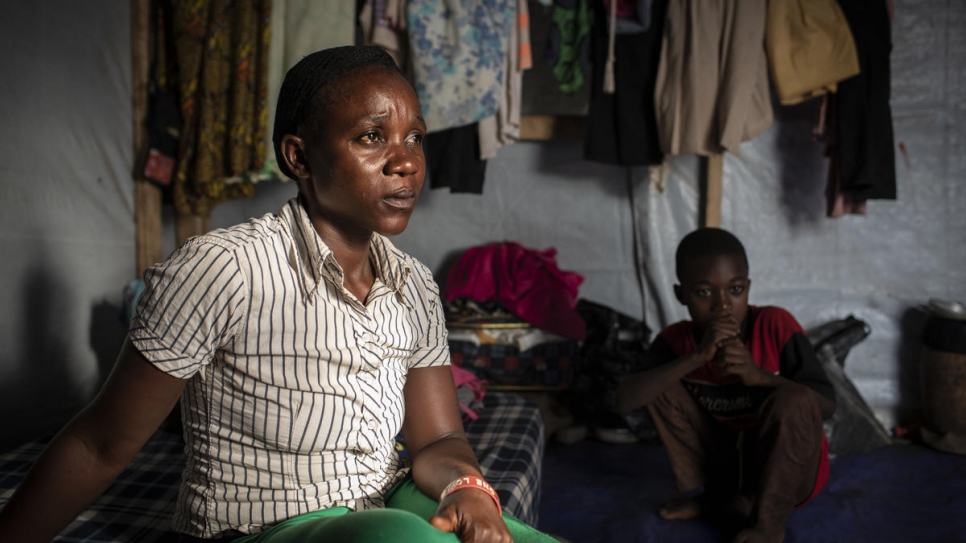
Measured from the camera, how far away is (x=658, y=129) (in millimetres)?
3117

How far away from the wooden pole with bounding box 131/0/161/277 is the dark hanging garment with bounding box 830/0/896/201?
127 inches

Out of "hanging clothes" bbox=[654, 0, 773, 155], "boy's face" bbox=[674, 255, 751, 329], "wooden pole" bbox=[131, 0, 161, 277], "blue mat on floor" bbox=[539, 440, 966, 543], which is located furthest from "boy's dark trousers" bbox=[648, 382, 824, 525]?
"wooden pole" bbox=[131, 0, 161, 277]

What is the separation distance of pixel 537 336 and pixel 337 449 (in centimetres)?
221

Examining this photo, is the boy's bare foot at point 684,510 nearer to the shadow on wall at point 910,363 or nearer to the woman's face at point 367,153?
the woman's face at point 367,153

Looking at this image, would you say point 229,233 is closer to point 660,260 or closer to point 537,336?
point 537,336

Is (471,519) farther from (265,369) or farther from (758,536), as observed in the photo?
(758,536)

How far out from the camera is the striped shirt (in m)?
0.98

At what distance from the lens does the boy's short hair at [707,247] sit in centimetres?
213

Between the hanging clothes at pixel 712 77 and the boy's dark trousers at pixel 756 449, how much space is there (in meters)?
1.32

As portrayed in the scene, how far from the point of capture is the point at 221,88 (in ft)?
10.5

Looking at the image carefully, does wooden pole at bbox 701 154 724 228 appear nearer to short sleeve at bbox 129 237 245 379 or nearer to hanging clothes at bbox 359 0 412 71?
hanging clothes at bbox 359 0 412 71

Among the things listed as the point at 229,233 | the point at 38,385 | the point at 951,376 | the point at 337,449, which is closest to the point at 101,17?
the point at 38,385

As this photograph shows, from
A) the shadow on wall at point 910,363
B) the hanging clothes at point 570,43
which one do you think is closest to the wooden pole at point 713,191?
the hanging clothes at point 570,43

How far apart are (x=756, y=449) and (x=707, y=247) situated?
0.61 meters
